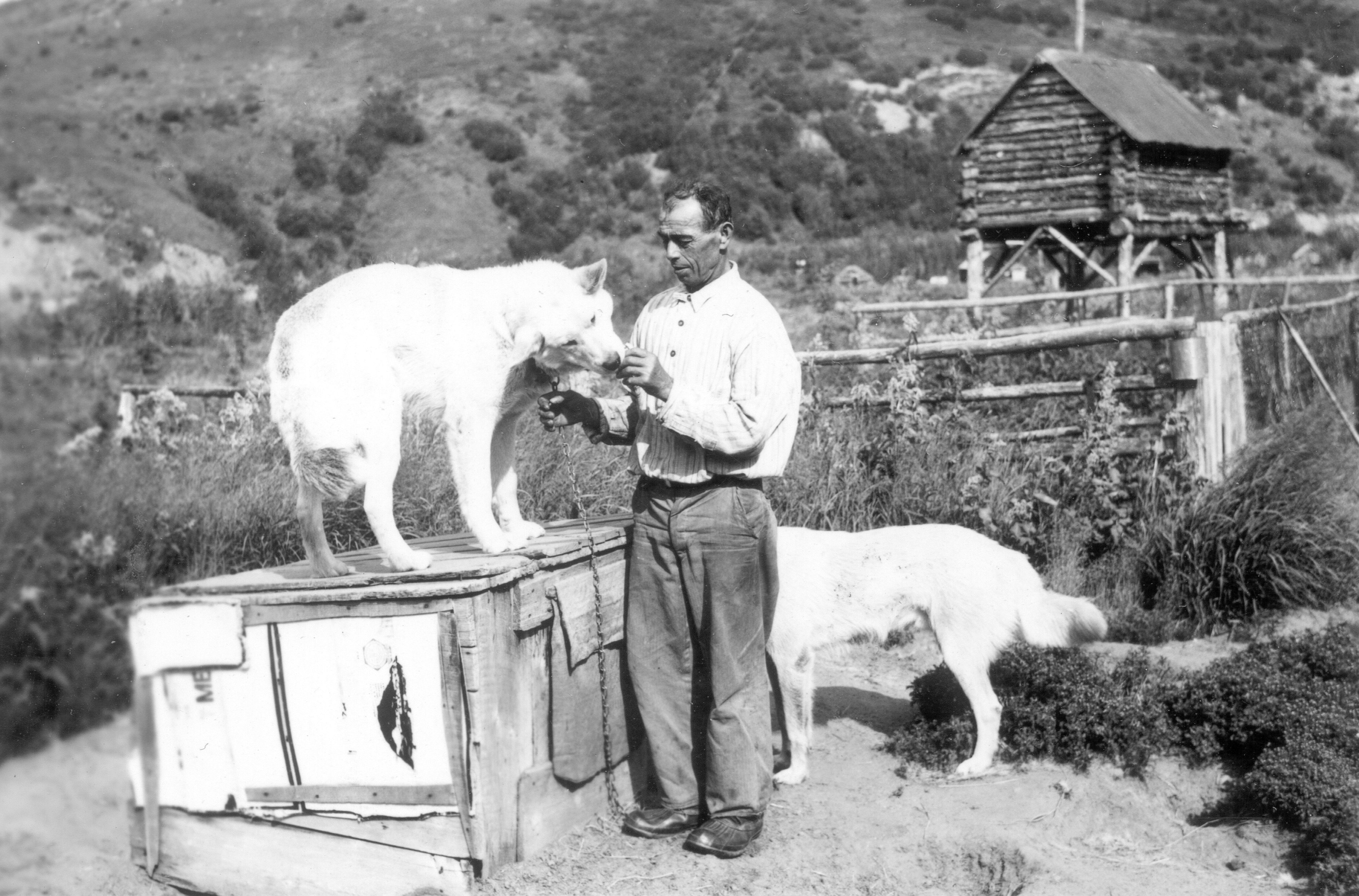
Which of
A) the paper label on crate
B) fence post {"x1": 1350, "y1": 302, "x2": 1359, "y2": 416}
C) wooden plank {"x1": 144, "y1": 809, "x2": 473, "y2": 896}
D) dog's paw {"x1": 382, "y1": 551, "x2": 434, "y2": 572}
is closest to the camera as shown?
the paper label on crate

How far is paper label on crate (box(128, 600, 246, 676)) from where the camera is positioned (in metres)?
3.31

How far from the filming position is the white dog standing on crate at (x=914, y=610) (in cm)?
472

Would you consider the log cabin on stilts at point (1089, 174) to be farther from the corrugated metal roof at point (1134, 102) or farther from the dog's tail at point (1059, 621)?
the dog's tail at point (1059, 621)

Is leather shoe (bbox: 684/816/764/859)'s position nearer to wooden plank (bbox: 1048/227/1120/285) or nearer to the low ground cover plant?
the low ground cover plant

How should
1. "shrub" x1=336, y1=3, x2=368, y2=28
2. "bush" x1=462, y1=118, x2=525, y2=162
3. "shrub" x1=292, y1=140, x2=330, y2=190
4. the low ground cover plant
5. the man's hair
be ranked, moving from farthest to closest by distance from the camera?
1. "shrub" x1=336, y1=3, x2=368, y2=28
2. "bush" x1=462, y1=118, x2=525, y2=162
3. "shrub" x1=292, y1=140, x2=330, y2=190
4. the low ground cover plant
5. the man's hair

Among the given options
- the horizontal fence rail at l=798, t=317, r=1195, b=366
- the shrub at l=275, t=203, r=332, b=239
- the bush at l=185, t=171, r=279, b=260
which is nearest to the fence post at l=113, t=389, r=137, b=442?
the horizontal fence rail at l=798, t=317, r=1195, b=366

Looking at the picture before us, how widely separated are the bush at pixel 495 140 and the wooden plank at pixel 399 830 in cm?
2959

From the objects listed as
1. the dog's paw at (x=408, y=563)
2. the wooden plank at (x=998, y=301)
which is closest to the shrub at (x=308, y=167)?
the wooden plank at (x=998, y=301)

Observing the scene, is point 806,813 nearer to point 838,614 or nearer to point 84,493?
point 838,614

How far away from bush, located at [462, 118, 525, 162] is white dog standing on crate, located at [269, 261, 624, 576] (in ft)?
94.2

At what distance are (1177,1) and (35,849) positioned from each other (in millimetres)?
63669

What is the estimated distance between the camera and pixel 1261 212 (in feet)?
116

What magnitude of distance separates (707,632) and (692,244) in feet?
4.62

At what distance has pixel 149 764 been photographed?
346cm
